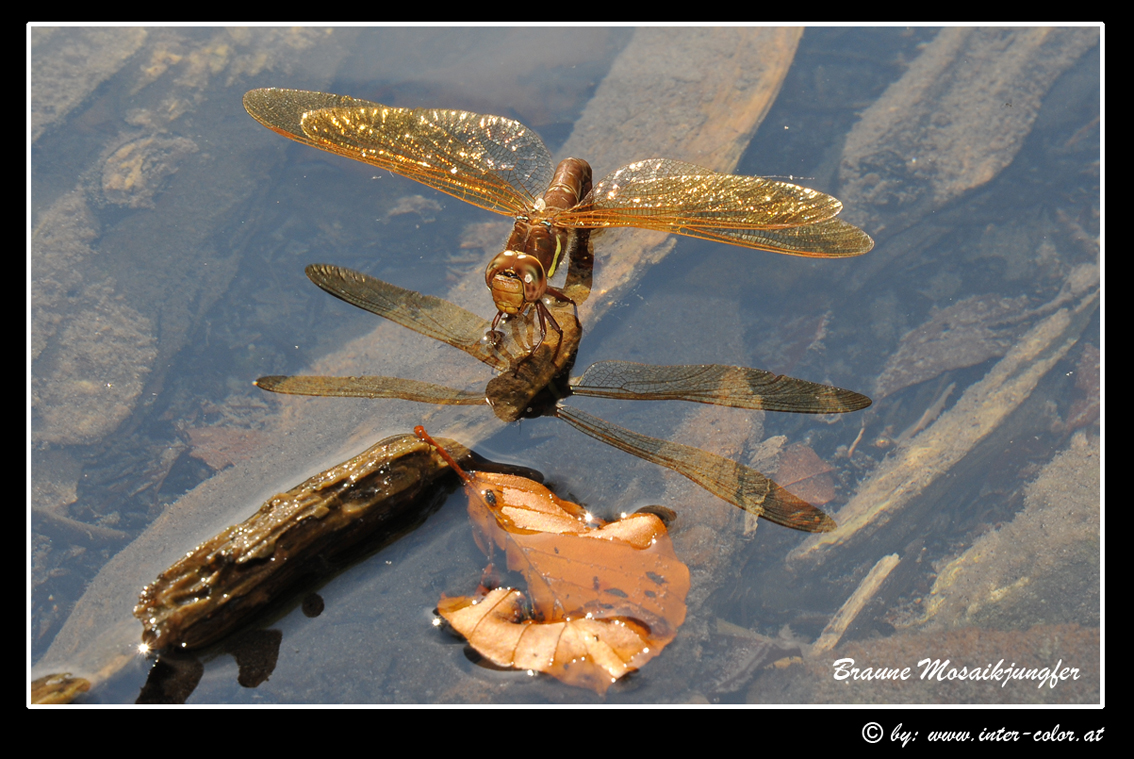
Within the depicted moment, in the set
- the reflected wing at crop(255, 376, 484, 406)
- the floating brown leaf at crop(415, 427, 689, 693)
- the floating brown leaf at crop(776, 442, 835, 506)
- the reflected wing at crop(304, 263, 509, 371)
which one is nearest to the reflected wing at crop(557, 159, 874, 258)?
the reflected wing at crop(304, 263, 509, 371)

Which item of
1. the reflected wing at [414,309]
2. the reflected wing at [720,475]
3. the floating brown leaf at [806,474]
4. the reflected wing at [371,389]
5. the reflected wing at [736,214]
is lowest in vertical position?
the reflected wing at [371,389]

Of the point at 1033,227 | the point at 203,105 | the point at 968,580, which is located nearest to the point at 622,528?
the point at 968,580

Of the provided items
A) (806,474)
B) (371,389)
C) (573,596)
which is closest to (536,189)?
(371,389)

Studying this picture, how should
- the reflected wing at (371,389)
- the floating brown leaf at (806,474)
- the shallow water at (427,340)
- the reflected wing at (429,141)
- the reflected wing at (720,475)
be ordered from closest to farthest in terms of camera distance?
the shallow water at (427,340) < the reflected wing at (720,475) < the floating brown leaf at (806,474) < the reflected wing at (371,389) < the reflected wing at (429,141)

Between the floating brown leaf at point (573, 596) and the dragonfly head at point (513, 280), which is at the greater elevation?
the dragonfly head at point (513, 280)

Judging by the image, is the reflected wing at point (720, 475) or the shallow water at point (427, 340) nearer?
the shallow water at point (427, 340)

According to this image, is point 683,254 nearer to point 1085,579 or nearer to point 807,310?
point 807,310

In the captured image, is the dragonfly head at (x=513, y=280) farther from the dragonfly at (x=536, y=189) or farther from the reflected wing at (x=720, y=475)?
the reflected wing at (x=720, y=475)

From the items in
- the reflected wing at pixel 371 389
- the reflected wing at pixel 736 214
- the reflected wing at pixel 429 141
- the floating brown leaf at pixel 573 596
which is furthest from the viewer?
the reflected wing at pixel 429 141

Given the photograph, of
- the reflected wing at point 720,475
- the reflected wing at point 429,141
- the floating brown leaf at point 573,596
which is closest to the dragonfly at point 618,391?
the reflected wing at point 720,475

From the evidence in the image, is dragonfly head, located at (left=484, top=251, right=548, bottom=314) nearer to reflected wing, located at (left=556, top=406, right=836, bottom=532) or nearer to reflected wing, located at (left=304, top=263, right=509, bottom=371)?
reflected wing, located at (left=304, top=263, right=509, bottom=371)
